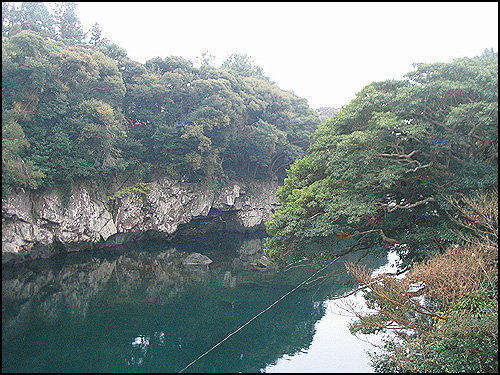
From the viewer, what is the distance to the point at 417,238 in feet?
30.2

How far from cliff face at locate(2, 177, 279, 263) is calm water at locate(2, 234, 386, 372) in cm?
98

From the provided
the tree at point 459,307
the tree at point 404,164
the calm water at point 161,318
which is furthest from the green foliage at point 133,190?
the tree at point 459,307

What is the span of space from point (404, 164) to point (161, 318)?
7.66 m

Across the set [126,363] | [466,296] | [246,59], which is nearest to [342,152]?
[466,296]

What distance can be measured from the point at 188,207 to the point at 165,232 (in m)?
2.05

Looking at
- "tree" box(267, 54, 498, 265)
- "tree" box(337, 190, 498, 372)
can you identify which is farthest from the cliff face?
"tree" box(337, 190, 498, 372)

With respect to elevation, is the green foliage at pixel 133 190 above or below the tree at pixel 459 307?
above

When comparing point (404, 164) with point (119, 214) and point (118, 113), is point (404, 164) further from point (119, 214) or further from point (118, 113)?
point (119, 214)

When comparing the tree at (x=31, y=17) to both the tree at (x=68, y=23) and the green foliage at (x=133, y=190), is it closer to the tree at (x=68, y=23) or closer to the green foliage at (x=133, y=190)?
the tree at (x=68, y=23)

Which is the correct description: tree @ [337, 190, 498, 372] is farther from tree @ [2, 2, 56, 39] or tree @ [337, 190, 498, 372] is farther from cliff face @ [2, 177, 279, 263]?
tree @ [2, 2, 56, 39]

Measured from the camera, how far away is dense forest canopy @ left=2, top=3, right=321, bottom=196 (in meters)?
14.3

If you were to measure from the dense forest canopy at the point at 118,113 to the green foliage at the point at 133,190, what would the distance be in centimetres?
73

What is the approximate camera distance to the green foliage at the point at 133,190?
19.3 metres

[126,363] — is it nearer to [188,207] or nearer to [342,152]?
[342,152]
